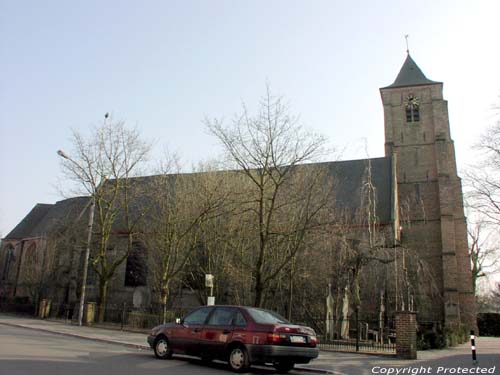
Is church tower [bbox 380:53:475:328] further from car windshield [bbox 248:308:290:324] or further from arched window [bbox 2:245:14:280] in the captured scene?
arched window [bbox 2:245:14:280]

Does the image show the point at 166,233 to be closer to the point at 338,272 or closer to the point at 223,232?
the point at 223,232

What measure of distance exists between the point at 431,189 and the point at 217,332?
27929 millimetres

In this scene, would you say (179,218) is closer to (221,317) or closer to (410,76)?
(221,317)

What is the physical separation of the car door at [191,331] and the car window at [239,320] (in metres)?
0.91

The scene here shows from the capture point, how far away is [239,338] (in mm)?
8695

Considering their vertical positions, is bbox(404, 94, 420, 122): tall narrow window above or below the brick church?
above

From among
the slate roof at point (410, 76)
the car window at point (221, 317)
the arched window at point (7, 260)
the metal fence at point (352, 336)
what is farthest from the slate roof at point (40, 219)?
the car window at point (221, 317)

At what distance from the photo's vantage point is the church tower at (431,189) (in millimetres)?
28906

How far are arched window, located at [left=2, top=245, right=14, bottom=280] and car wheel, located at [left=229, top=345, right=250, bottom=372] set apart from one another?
4126cm

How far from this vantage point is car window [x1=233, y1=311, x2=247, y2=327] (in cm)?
888

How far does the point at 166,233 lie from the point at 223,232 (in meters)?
3.58

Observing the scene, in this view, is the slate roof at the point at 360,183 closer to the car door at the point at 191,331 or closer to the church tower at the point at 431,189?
the church tower at the point at 431,189

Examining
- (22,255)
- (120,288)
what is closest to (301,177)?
(120,288)

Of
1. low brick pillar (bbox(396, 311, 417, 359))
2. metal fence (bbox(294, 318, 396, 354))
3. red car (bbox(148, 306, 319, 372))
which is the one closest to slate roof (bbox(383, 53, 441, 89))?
metal fence (bbox(294, 318, 396, 354))
